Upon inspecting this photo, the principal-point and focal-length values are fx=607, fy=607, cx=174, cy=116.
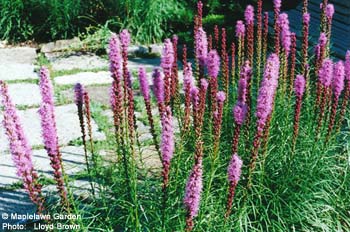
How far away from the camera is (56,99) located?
611 cm

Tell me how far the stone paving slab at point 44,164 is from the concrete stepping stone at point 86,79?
5.53ft

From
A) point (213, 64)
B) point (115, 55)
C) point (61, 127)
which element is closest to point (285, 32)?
point (213, 64)

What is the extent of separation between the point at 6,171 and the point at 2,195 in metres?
0.37

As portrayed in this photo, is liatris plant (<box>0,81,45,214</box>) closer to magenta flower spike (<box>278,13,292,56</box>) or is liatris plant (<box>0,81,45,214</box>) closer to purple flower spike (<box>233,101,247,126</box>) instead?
purple flower spike (<box>233,101,247,126</box>)

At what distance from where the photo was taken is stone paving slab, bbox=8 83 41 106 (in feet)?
19.7

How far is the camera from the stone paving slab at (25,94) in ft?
19.7

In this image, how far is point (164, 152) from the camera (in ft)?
7.99

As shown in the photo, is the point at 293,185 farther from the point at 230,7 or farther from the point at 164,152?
the point at 230,7

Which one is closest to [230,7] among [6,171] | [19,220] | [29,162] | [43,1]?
[43,1]

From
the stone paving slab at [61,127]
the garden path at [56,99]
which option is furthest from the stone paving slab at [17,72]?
the stone paving slab at [61,127]

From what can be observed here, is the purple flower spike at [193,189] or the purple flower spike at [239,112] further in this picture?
the purple flower spike at [239,112]

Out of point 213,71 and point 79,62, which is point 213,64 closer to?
point 213,71

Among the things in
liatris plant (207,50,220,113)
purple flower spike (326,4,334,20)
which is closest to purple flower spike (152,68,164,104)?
liatris plant (207,50,220,113)

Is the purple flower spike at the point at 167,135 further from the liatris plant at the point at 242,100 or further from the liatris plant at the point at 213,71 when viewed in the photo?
the liatris plant at the point at 213,71
